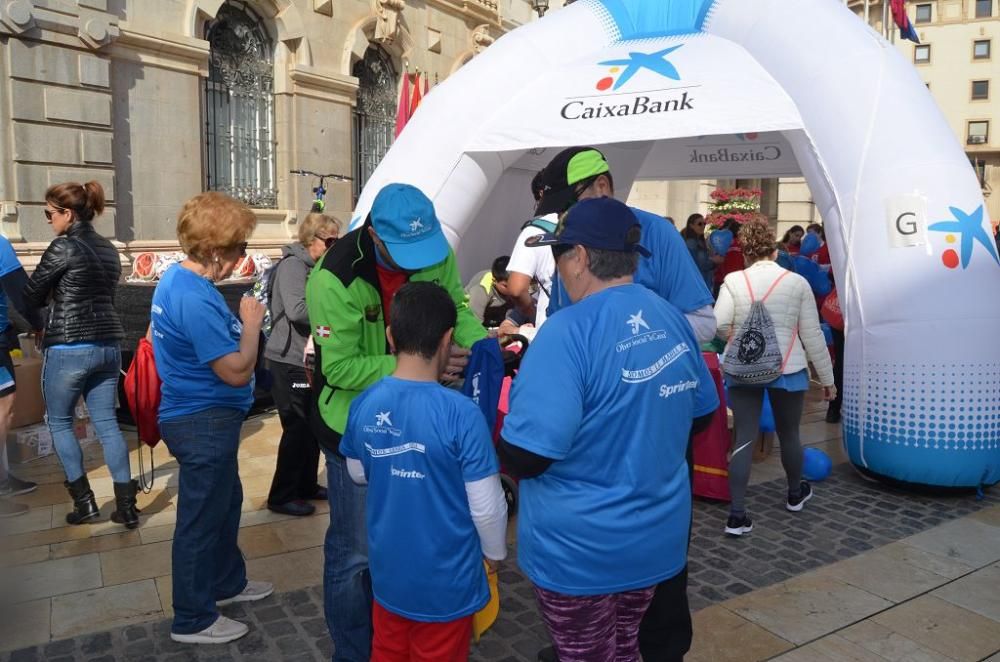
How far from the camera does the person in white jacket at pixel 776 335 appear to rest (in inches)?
191

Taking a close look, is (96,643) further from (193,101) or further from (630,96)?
(193,101)

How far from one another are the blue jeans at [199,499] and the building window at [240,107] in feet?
27.7

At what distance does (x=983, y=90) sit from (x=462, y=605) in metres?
60.8

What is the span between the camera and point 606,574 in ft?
7.13

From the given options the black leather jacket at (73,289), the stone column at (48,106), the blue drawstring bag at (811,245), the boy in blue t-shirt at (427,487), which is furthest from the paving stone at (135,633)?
the blue drawstring bag at (811,245)

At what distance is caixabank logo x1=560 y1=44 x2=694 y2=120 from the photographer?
5.84 m

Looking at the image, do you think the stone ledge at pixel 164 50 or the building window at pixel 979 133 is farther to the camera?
the building window at pixel 979 133

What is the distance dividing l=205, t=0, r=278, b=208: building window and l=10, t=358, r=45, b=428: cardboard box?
476cm

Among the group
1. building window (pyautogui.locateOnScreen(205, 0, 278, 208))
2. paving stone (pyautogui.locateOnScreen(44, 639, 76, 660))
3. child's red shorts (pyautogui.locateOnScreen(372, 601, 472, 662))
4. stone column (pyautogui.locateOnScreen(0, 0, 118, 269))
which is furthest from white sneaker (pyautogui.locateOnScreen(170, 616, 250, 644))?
building window (pyautogui.locateOnScreen(205, 0, 278, 208))

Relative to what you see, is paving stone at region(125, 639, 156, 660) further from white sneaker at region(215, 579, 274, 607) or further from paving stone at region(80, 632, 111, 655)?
white sneaker at region(215, 579, 274, 607)

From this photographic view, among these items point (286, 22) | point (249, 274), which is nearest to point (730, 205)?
point (286, 22)

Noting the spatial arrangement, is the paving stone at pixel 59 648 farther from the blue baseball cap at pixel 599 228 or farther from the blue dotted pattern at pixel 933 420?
the blue dotted pattern at pixel 933 420

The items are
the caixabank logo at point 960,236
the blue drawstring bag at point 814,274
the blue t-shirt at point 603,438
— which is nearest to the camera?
the blue t-shirt at point 603,438

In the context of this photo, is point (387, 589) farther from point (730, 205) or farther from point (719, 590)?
point (730, 205)
